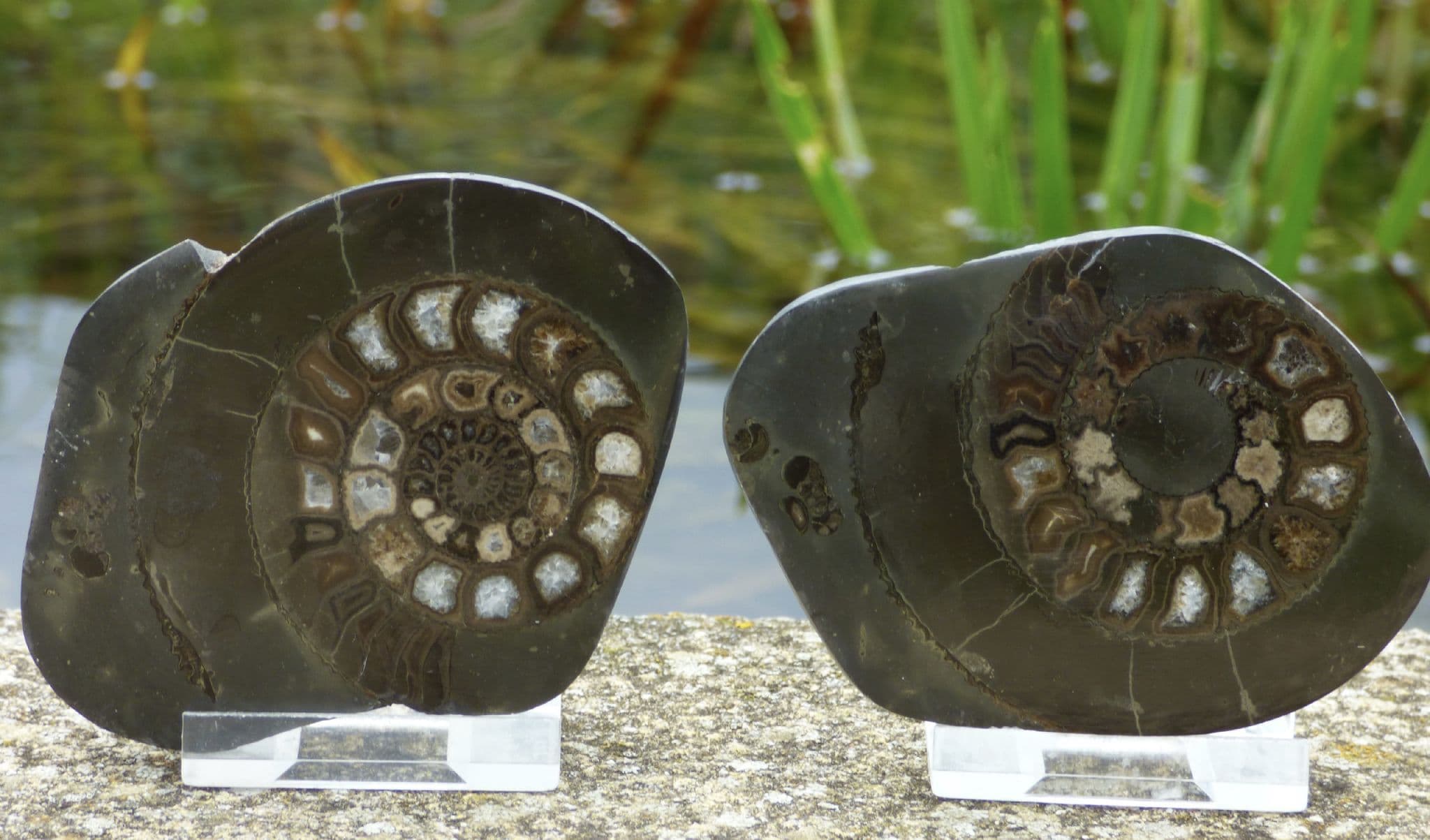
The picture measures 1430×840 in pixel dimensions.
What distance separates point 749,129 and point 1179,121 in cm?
131

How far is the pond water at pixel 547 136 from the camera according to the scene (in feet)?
7.75

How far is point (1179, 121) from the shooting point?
171 cm

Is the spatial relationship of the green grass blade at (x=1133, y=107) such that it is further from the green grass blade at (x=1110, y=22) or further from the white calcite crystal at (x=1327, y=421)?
the white calcite crystal at (x=1327, y=421)

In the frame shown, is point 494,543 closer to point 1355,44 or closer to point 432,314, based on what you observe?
point 432,314

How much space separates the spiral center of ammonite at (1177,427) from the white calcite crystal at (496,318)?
0.41 m

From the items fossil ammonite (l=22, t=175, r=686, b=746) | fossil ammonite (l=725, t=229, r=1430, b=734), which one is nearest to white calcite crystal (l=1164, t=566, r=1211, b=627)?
fossil ammonite (l=725, t=229, r=1430, b=734)

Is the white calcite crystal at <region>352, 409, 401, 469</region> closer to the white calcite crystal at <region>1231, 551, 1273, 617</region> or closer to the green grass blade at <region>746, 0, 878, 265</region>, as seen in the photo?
the white calcite crystal at <region>1231, 551, 1273, 617</region>

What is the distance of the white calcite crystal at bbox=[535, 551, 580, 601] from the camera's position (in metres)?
1.01

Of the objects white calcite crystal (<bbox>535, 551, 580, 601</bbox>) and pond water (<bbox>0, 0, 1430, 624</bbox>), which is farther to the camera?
pond water (<bbox>0, 0, 1430, 624</bbox>)

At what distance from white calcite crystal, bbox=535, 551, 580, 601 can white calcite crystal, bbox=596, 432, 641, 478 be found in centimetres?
7

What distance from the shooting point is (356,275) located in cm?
Answer: 95

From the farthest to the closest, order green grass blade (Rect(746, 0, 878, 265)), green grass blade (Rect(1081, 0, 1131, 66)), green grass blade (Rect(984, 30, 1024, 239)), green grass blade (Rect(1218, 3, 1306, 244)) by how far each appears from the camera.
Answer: green grass blade (Rect(1081, 0, 1131, 66)) → green grass blade (Rect(1218, 3, 1306, 244)) → green grass blade (Rect(984, 30, 1024, 239)) → green grass blade (Rect(746, 0, 878, 265))

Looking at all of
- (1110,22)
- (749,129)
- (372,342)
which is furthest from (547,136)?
(372,342)

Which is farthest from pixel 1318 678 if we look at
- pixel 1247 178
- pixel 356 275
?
pixel 1247 178
